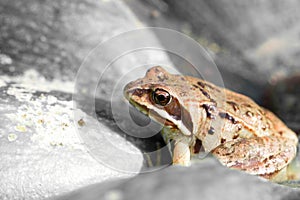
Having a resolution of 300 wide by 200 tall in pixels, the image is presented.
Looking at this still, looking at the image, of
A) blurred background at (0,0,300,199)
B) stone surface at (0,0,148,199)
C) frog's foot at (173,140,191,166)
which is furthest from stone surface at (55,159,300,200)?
frog's foot at (173,140,191,166)

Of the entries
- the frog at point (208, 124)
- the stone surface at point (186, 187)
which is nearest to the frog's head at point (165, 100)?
the frog at point (208, 124)

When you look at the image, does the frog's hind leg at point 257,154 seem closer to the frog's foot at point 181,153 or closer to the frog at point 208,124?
the frog at point 208,124

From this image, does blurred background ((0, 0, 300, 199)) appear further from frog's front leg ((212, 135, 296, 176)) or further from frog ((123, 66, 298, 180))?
frog's front leg ((212, 135, 296, 176))

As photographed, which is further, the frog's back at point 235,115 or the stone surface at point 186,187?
the frog's back at point 235,115

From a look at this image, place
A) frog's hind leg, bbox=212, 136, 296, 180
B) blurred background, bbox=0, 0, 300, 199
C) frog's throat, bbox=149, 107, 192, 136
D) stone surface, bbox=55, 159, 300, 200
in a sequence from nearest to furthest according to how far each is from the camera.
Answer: stone surface, bbox=55, 159, 300, 200 < blurred background, bbox=0, 0, 300, 199 < frog's hind leg, bbox=212, 136, 296, 180 < frog's throat, bbox=149, 107, 192, 136

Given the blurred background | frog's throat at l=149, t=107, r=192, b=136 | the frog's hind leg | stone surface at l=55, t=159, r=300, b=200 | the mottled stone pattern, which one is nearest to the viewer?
stone surface at l=55, t=159, r=300, b=200

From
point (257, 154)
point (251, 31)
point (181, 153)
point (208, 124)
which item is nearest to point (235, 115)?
point (208, 124)

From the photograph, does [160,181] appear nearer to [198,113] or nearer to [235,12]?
[198,113]
